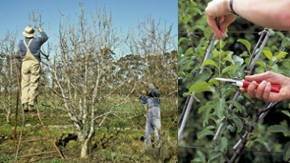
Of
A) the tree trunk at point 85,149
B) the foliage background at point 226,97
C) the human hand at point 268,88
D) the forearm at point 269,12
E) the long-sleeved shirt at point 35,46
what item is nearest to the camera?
the forearm at point 269,12

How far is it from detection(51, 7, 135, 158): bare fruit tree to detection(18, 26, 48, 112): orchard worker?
17 cm

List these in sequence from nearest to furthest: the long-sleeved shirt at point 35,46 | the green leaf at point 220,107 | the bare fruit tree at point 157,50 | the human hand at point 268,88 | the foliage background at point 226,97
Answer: the human hand at point 268,88 < the green leaf at point 220,107 < the foliage background at point 226,97 < the long-sleeved shirt at point 35,46 < the bare fruit tree at point 157,50

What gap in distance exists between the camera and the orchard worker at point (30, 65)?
238 centimetres

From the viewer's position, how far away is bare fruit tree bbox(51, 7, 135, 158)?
253 cm

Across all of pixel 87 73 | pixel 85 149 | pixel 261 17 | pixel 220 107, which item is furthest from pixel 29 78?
pixel 261 17

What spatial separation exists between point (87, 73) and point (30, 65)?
53 centimetres

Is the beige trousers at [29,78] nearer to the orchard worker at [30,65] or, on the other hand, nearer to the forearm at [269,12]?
the orchard worker at [30,65]

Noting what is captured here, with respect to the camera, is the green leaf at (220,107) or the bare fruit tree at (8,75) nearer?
the green leaf at (220,107)

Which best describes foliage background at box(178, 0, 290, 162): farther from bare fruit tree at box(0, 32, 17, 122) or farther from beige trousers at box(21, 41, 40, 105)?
bare fruit tree at box(0, 32, 17, 122)

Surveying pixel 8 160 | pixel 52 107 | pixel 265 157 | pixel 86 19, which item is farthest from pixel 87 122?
pixel 265 157

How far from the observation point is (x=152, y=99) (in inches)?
109

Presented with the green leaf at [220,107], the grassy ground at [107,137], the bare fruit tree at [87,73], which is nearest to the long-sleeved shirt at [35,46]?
the bare fruit tree at [87,73]

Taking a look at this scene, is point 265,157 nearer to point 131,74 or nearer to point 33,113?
point 131,74

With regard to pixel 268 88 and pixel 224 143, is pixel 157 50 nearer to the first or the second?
pixel 224 143
